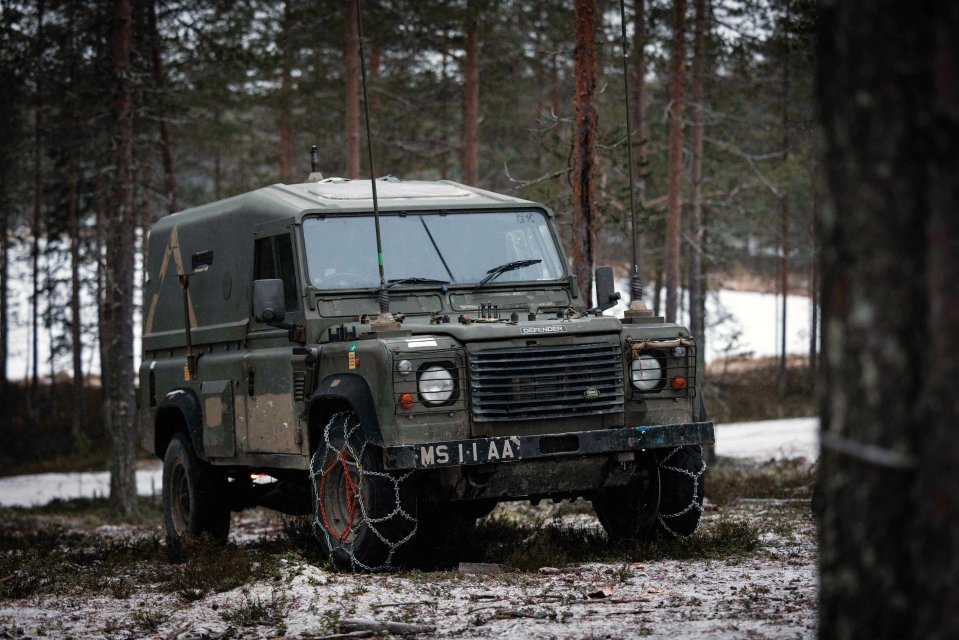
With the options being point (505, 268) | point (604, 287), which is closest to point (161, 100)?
point (505, 268)

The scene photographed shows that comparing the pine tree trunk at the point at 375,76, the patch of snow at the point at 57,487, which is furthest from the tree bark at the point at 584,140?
the patch of snow at the point at 57,487

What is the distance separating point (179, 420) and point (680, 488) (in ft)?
15.2

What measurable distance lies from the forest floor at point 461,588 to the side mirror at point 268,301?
1592 mm

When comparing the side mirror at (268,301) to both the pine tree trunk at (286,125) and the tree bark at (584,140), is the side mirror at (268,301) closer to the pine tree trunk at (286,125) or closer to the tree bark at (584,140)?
the tree bark at (584,140)

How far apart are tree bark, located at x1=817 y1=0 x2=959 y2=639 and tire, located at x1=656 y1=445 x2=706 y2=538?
18.9ft

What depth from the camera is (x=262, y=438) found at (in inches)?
378

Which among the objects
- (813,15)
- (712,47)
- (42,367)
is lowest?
(42,367)

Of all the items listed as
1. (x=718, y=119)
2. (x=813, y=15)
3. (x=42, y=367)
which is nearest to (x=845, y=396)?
(x=813, y=15)

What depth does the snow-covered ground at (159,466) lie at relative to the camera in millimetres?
23516

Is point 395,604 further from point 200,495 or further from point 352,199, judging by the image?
A: point 200,495

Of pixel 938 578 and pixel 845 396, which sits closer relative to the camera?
pixel 938 578

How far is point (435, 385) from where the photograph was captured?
26.1ft

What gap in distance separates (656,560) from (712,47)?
1478 centimetres

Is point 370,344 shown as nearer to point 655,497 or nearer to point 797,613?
point 655,497
